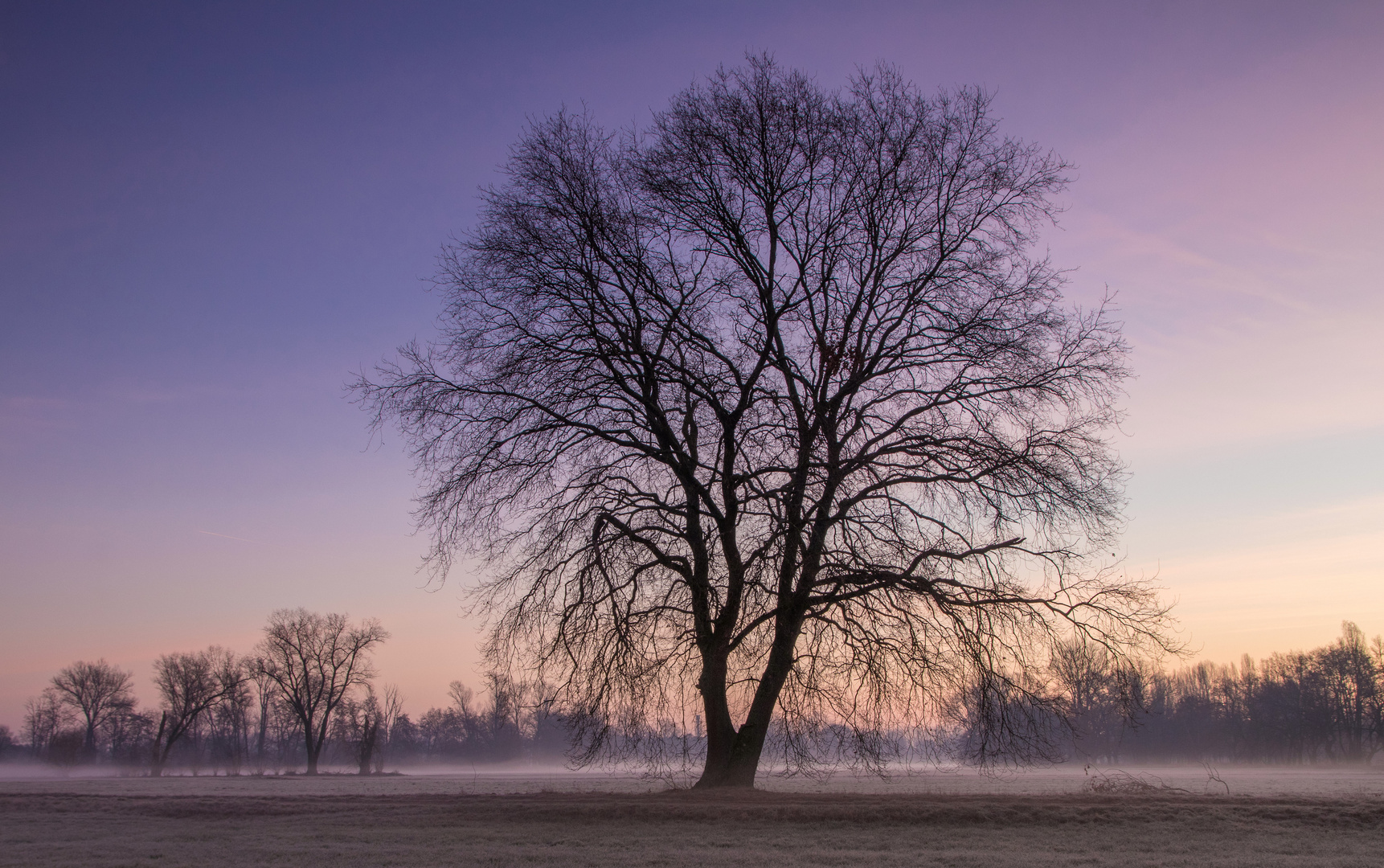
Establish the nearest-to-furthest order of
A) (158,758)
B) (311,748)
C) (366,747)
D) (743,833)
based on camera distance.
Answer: (743,833) → (366,747) → (311,748) → (158,758)

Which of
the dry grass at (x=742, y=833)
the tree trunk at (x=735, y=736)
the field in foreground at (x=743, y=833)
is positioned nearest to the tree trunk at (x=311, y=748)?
the dry grass at (x=742, y=833)

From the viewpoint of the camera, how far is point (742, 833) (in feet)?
37.3

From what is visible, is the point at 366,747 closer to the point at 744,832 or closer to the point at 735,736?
the point at 735,736

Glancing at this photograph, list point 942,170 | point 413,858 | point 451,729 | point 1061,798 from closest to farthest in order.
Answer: point 413,858 → point 1061,798 → point 942,170 → point 451,729

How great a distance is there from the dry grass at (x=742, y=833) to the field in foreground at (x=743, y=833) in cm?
3

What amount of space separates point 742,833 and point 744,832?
0.07 m

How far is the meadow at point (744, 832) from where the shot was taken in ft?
32.4

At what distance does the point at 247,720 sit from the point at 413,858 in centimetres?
10755

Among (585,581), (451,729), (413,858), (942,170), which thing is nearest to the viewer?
(413,858)

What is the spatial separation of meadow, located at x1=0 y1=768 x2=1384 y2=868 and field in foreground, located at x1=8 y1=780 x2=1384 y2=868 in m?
0.04

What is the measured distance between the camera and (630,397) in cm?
1733

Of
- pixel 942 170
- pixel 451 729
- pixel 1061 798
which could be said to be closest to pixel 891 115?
pixel 942 170

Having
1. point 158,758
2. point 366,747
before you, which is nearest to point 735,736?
point 366,747

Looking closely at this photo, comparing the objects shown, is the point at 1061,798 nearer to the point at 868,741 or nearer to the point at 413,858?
the point at 868,741
